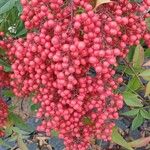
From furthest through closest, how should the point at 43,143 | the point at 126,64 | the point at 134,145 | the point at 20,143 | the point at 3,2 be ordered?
the point at 43,143, the point at 20,143, the point at 134,145, the point at 126,64, the point at 3,2

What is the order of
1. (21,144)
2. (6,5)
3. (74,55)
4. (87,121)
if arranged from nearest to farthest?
(74,55), (87,121), (6,5), (21,144)

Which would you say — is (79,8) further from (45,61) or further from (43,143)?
(43,143)

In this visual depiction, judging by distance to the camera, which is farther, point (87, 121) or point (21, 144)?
point (21, 144)

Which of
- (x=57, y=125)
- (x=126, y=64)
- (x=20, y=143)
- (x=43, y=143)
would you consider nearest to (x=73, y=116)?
(x=57, y=125)

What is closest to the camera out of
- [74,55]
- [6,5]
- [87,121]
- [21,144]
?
[74,55]

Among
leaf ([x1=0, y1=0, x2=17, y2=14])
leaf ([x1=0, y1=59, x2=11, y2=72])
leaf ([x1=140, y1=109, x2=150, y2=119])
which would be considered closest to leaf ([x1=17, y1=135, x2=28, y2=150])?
leaf ([x1=140, y1=109, x2=150, y2=119])

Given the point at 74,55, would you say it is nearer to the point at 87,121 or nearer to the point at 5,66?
the point at 87,121

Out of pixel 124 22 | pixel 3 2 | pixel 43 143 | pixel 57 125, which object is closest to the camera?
pixel 124 22

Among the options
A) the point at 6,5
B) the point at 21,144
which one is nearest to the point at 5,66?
the point at 6,5
